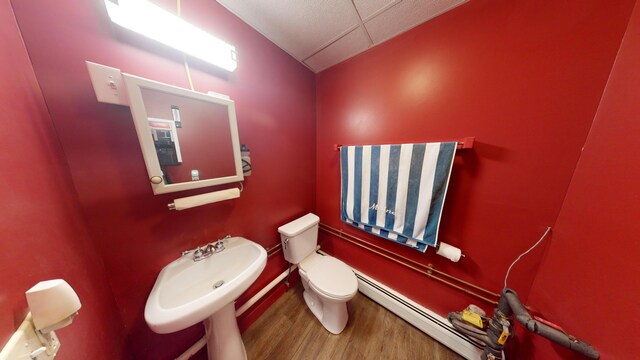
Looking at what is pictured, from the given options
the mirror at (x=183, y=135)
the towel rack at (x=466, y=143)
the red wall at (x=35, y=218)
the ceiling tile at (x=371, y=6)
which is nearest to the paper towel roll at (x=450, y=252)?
the towel rack at (x=466, y=143)

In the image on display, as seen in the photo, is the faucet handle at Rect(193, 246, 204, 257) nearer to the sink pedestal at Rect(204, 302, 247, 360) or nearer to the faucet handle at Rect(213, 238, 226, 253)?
the faucet handle at Rect(213, 238, 226, 253)

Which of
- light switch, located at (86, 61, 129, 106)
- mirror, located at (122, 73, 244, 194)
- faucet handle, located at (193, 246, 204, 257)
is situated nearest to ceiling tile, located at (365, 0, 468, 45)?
mirror, located at (122, 73, 244, 194)

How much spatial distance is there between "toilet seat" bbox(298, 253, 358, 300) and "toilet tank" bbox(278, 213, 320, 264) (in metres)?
0.08

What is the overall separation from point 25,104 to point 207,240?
2.66 ft

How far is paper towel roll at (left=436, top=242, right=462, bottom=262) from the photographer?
39.6 inches

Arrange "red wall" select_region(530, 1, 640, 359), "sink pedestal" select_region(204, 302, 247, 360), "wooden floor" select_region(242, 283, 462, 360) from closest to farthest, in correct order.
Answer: "red wall" select_region(530, 1, 640, 359)
"sink pedestal" select_region(204, 302, 247, 360)
"wooden floor" select_region(242, 283, 462, 360)

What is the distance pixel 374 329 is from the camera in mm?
1254

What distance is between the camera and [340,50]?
1.27 metres

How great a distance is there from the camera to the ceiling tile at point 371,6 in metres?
0.90

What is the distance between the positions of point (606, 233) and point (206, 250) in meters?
1.74

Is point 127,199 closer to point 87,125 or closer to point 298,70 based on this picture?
point 87,125

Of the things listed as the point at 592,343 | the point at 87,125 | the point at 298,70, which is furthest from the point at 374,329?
A: the point at 298,70

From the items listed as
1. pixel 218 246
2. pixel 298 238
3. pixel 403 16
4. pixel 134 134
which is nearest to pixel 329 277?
pixel 298 238

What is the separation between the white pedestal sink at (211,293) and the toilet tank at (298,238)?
36cm
